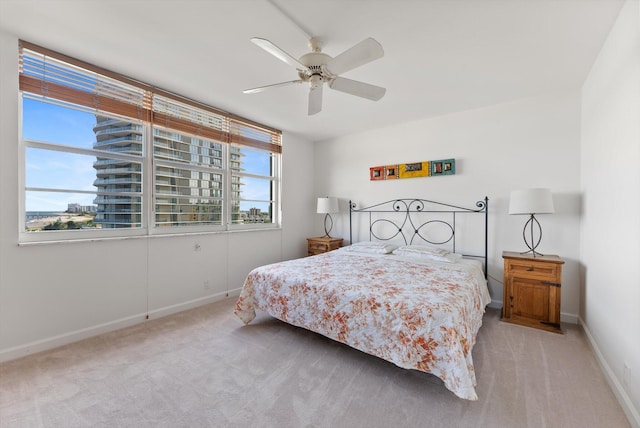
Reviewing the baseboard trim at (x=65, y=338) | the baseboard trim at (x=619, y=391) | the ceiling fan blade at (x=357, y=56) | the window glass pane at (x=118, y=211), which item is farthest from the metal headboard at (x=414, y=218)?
the baseboard trim at (x=65, y=338)

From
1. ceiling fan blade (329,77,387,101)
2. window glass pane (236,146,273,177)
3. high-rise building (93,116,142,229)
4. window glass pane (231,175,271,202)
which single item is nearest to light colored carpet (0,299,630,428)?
high-rise building (93,116,142,229)

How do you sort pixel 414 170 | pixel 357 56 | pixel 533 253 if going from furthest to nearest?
pixel 414 170, pixel 533 253, pixel 357 56

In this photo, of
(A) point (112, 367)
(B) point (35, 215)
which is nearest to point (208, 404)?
(A) point (112, 367)

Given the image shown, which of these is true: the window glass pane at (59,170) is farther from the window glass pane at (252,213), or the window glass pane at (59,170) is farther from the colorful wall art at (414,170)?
the colorful wall art at (414,170)

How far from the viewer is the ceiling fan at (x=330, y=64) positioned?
171 cm

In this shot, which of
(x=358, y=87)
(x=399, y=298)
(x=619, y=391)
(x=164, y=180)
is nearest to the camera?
(x=619, y=391)

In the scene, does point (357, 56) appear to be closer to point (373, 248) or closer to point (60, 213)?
point (373, 248)

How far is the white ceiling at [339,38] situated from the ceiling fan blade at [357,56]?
0.28 m

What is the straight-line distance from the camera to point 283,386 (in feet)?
5.98

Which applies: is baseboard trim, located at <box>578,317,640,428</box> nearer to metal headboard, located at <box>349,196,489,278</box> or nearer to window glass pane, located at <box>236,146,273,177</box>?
metal headboard, located at <box>349,196,489,278</box>

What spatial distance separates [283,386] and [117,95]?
3132 millimetres

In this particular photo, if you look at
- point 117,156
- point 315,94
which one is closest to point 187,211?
point 117,156

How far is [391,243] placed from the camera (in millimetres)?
4121

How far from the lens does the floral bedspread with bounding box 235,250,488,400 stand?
167cm
